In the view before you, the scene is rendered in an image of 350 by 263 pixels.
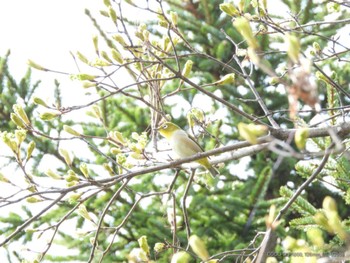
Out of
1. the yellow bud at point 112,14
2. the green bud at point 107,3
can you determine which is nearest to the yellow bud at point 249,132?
the yellow bud at point 112,14

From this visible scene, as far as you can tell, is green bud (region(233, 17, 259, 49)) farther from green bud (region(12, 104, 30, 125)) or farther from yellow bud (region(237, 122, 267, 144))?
green bud (region(12, 104, 30, 125))

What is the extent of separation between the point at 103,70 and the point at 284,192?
128 centimetres

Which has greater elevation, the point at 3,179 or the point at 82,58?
the point at 82,58

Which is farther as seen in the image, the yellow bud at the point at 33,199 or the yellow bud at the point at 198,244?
the yellow bud at the point at 33,199

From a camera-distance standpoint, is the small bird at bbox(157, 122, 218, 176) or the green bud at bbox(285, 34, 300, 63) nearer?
the green bud at bbox(285, 34, 300, 63)

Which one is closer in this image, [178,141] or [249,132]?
[249,132]

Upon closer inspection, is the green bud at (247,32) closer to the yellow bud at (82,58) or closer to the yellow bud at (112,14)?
the yellow bud at (112,14)

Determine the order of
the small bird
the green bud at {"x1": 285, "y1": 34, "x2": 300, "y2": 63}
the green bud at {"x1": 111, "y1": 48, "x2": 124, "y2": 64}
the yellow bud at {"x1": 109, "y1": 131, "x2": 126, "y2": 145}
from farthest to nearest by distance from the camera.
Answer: the small bird
the yellow bud at {"x1": 109, "y1": 131, "x2": 126, "y2": 145}
the green bud at {"x1": 111, "y1": 48, "x2": 124, "y2": 64}
the green bud at {"x1": 285, "y1": 34, "x2": 300, "y2": 63}

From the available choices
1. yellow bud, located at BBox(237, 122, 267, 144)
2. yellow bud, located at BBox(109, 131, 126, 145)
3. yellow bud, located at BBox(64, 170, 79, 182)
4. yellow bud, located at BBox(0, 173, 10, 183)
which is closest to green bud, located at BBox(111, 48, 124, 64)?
yellow bud, located at BBox(109, 131, 126, 145)

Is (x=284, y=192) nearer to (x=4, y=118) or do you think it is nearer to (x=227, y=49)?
(x=227, y=49)

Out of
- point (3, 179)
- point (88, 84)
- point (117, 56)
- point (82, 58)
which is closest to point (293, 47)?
point (117, 56)

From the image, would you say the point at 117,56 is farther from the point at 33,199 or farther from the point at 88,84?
the point at 33,199

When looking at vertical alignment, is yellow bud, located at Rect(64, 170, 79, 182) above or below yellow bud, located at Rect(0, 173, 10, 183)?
below

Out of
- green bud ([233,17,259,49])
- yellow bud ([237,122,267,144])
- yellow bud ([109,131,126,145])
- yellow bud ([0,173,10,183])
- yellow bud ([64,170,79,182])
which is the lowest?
yellow bud ([64,170,79,182])
